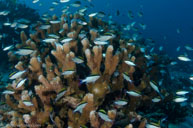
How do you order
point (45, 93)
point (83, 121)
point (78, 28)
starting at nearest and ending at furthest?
point (83, 121), point (45, 93), point (78, 28)

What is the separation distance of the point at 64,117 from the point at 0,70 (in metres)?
5.91

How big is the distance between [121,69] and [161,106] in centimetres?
236

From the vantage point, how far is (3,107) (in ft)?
14.1

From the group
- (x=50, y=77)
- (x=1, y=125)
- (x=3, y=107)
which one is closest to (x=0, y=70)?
(x=3, y=107)

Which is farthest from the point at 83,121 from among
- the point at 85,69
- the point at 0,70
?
the point at 0,70

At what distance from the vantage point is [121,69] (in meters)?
4.25

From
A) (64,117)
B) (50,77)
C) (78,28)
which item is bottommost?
(64,117)

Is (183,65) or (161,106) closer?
(161,106)

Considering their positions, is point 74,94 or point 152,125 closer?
point 152,125

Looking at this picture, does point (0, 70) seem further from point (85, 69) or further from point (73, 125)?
point (73, 125)

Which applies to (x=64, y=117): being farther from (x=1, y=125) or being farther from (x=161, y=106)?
(x=161, y=106)

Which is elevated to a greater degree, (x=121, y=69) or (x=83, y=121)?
(x=121, y=69)

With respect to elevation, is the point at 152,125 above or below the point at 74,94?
below

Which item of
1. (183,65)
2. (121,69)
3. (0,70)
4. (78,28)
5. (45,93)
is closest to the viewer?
(45,93)
